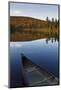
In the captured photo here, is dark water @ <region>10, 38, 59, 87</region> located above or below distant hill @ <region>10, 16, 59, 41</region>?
below

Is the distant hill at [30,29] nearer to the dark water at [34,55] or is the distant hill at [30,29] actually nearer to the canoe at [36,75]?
the dark water at [34,55]

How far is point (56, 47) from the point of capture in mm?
2930

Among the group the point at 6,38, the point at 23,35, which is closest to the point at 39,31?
the point at 23,35

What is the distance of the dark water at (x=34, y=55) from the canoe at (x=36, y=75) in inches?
1.4

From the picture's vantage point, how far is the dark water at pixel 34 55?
2.81 meters

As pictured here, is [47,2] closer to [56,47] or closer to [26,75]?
[56,47]

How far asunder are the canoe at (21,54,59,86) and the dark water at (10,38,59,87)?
1.4 inches

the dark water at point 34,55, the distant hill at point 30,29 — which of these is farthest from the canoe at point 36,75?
the distant hill at point 30,29

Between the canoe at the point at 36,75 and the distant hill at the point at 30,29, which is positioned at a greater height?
the distant hill at the point at 30,29

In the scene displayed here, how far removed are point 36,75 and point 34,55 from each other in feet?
0.74

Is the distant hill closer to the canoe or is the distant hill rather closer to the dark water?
the dark water

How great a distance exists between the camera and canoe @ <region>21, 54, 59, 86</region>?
2.85m

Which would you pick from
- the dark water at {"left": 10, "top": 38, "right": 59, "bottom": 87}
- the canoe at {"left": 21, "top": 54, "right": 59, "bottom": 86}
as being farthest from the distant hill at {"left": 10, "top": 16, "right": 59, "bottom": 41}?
the canoe at {"left": 21, "top": 54, "right": 59, "bottom": 86}

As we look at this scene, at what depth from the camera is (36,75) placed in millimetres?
2885
